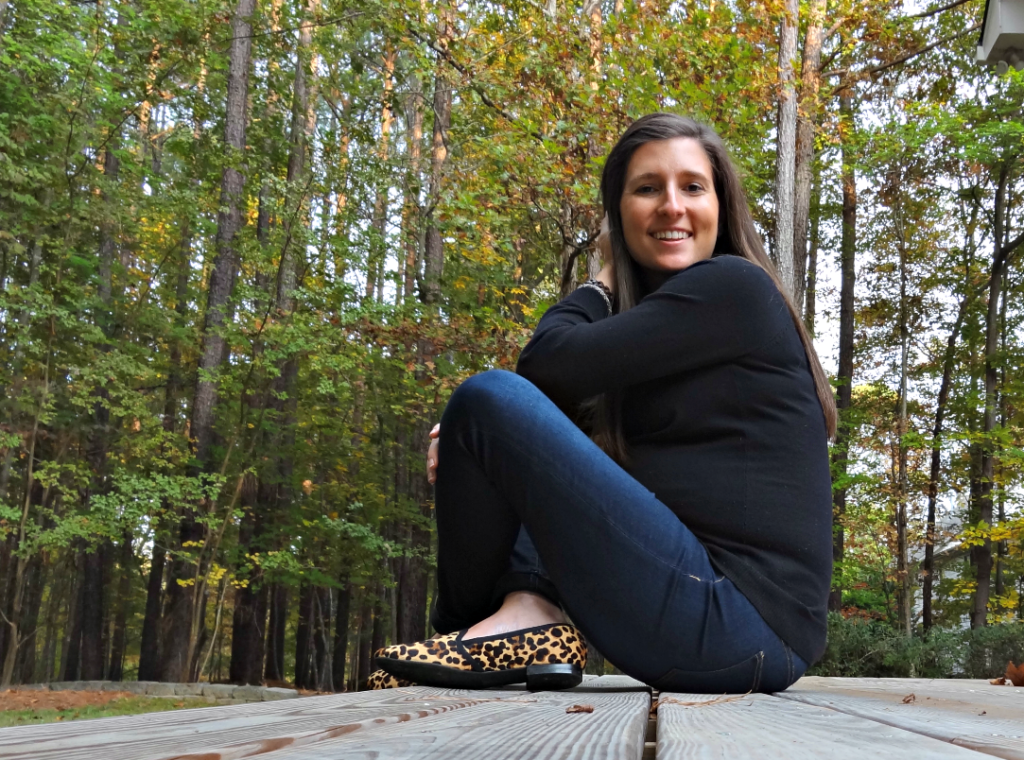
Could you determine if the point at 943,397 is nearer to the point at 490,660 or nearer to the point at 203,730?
the point at 490,660

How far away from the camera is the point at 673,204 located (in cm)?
232

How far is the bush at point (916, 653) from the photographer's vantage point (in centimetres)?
976

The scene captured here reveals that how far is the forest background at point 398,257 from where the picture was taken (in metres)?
9.24

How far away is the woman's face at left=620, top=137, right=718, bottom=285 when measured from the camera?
7.66ft

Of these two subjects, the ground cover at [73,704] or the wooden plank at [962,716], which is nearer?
the wooden plank at [962,716]

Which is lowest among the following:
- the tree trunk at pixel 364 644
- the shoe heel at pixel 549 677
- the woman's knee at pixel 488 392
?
the tree trunk at pixel 364 644

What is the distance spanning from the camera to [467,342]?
1044cm

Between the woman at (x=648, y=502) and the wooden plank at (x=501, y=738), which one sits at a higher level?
the woman at (x=648, y=502)

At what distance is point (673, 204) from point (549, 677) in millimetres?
1231

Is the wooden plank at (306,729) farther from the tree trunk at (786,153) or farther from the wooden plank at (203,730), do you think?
the tree trunk at (786,153)

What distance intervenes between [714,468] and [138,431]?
45.1 ft

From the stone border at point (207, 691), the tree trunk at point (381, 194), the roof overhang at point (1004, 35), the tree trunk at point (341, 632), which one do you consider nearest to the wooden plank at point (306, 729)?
the roof overhang at point (1004, 35)

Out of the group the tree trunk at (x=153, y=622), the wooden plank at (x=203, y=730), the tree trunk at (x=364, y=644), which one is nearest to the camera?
the wooden plank at (x=203, y=730)

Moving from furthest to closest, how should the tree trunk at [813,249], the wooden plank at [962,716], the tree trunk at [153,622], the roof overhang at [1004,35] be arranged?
1. the tree trunk at [813,249]
2. the tree trunk at [153,622]
3. the roof overhang at [1004,35]
4. the wooden plank at [962,716]
